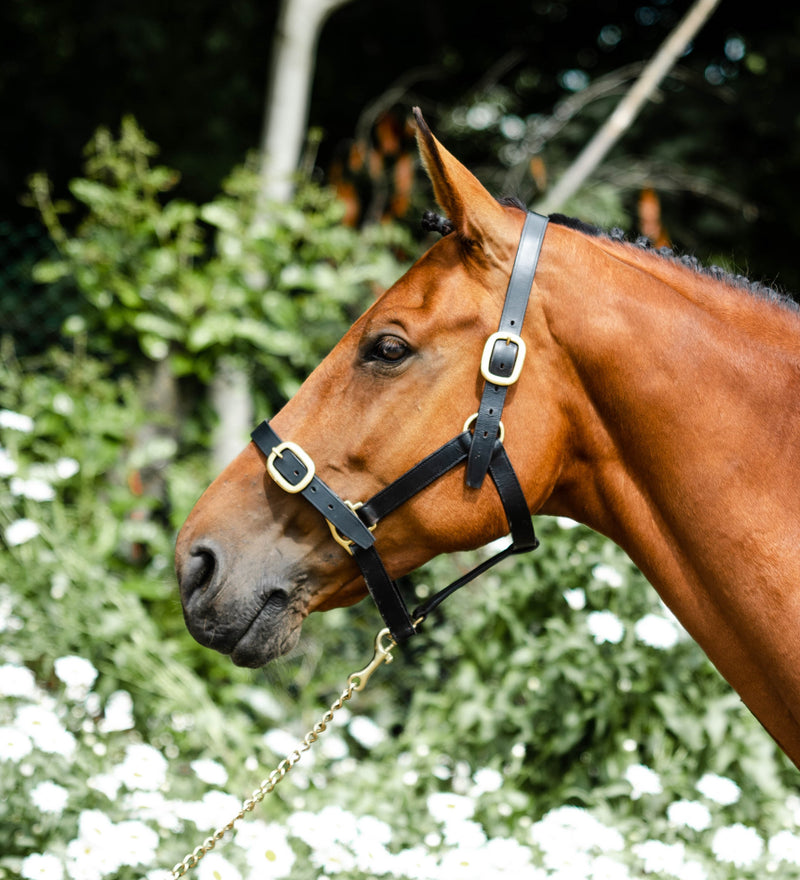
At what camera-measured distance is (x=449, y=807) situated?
7.72ft

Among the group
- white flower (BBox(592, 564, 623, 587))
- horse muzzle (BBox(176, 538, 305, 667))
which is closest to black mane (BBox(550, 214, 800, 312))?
horse muzzle (BBox(176, 538, 305, 667))

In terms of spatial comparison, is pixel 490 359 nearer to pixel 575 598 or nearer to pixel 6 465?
pixel 575 598

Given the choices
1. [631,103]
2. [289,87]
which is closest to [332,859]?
[289,87]

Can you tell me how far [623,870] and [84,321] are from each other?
354cm

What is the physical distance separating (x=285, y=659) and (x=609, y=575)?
123cm

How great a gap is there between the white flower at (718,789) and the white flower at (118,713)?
189cm

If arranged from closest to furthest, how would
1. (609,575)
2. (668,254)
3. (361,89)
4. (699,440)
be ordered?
(699,440)
(668,254)
(609,575)
(361,89)

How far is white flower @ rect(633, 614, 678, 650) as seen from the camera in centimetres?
254

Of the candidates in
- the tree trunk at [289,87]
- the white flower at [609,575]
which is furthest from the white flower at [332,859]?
the tree trunk at [289,87]

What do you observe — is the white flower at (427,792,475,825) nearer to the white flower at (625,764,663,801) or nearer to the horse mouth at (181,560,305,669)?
the white flower at (625,764,663,801)

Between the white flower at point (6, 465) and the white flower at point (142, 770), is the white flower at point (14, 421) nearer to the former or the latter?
the white flower at point (6, 465)

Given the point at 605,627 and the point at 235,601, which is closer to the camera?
the point at 235,601

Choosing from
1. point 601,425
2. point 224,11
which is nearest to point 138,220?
point 601,425

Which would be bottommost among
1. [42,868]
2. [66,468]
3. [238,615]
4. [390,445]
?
[42,868]
